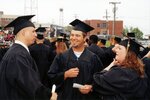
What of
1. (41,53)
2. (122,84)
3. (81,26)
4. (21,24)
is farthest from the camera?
(41,53)

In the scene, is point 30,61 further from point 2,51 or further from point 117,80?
point 2,51

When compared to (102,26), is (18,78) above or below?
below

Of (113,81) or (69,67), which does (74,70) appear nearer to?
(69,67)

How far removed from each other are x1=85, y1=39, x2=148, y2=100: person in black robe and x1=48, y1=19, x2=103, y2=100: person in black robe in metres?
0.87

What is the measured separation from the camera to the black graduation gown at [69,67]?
231 inches

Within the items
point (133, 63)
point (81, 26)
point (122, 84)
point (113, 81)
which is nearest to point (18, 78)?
point (113, 81)

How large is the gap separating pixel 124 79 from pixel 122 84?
75 mm

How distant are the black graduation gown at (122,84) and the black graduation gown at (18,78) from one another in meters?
0.92

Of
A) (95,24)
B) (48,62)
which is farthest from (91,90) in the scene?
(95,24)

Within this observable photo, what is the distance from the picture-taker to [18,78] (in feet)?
14.4

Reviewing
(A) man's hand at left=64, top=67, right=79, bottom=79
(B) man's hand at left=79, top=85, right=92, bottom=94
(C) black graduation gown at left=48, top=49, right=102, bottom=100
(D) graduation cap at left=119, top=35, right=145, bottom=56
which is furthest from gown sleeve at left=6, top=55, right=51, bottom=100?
(D) graduation cap at left=119, top=35, right=145, bottom=56

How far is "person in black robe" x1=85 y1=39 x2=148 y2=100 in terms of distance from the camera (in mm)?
4680

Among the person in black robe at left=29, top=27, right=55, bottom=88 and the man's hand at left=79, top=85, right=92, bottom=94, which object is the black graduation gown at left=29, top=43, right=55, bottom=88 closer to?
the person in black robe at left=29, top=27, right=55, bottom=88

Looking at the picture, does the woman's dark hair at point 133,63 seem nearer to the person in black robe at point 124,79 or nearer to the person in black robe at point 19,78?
the person in black robe at point 124,79
